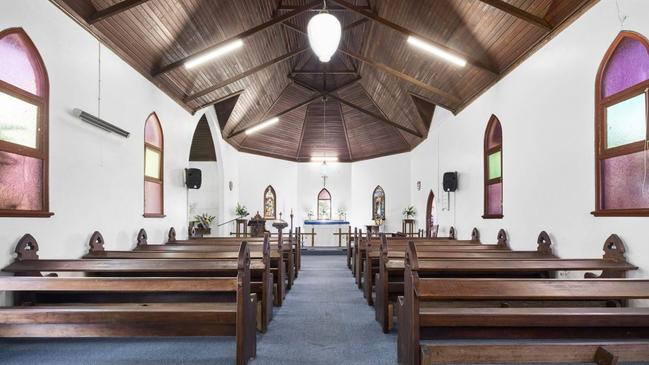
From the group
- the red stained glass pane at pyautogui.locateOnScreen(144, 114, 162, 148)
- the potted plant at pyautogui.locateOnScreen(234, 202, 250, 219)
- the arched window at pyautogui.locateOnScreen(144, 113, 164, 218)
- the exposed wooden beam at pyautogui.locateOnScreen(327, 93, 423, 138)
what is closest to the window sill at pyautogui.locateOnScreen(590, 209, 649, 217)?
the arched window at pyautogui.locateOnScreen(144, 113, 164, 218)

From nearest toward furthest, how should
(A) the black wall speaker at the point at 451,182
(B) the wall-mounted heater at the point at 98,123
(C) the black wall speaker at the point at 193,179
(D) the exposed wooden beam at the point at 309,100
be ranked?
(B) the wall-mounted heater at the point at 98,123, (C) the black wall speaker at the point at 193,179, (A) the black wall speaker at the point at 451,182, (D) the exposed wooden beam at the point at 309,100

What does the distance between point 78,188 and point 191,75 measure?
3.33 m

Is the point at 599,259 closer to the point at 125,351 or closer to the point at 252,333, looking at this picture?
the point at 252,333

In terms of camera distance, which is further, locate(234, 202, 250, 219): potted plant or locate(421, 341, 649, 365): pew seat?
locate(234, 202, 250, 219): potted plant

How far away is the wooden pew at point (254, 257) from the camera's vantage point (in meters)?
3.97

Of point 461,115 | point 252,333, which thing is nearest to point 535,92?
point 461,115

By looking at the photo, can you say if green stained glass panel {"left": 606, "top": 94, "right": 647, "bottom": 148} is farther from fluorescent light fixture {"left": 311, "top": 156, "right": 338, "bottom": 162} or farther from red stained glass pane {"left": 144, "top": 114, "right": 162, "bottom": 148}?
fluorescent light fixture {"left": 311, "top": 156, "right": 338, "bottom": 162}

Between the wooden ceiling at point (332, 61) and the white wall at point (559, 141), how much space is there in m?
0.31

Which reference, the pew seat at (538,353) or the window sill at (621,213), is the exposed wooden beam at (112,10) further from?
the window sill at (621,213)

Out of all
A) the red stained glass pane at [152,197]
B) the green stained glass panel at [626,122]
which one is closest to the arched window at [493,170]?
the green stained glass panel at [626,122]

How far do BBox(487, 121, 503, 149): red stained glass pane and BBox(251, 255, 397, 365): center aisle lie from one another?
3.20 metres

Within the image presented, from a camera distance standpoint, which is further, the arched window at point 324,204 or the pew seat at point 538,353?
the arched window at point 324,204

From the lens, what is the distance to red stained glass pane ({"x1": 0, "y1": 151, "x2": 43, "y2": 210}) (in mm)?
3547

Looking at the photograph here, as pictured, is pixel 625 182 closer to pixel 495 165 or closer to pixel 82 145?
pixel 495 165
